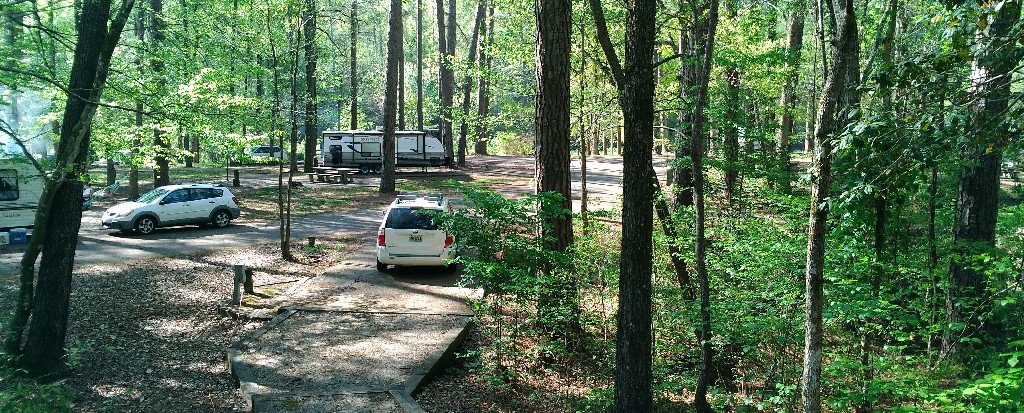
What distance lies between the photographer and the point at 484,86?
27.6 metres

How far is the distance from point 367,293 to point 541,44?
578 centimetres

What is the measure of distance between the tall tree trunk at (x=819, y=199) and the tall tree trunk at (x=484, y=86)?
11081 millimetres

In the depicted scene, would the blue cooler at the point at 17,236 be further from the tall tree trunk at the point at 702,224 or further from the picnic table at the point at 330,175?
the tall tree trunk at the point at 702,224

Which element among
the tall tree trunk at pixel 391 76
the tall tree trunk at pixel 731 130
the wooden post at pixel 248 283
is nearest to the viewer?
the tall tree trunk at pixel 731 130

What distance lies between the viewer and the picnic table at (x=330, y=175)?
3318 centimetres

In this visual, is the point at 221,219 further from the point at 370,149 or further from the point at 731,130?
the point at 731,130

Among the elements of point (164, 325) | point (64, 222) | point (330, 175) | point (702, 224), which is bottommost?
point (164, 325)

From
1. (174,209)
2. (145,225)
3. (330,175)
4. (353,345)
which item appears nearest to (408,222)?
(353,345)

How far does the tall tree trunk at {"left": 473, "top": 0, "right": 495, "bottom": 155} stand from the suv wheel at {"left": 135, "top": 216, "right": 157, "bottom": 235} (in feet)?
33.2

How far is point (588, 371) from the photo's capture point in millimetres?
9266

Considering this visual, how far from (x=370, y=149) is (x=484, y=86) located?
1170cm

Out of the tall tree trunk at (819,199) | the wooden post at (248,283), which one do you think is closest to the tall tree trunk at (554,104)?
the tall tree trunk at (819,199)

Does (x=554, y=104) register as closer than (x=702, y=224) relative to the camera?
No

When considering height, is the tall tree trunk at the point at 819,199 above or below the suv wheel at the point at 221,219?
above
